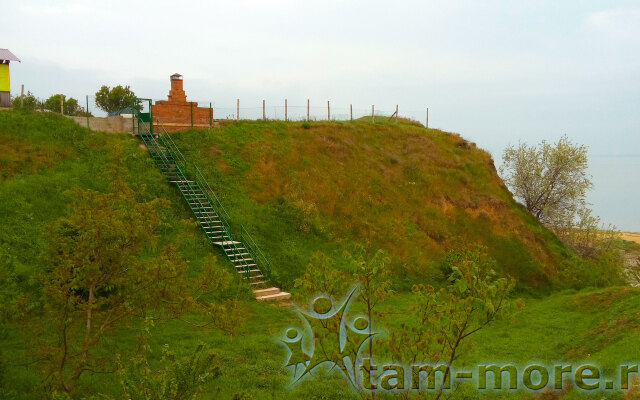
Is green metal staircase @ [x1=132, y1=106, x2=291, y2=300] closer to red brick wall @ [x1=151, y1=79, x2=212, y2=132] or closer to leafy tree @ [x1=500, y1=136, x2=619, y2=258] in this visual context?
red brick wall @ [x1=151, y1=79, x2=212, y2=132]

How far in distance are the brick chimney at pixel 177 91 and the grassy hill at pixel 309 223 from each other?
8.63 ft

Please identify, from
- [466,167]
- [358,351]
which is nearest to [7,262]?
[358,351]

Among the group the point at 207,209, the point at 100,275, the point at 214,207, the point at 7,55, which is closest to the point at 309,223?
the point at 214,207

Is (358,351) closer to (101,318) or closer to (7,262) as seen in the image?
(101,318)

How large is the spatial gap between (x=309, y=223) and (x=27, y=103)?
16644 mm

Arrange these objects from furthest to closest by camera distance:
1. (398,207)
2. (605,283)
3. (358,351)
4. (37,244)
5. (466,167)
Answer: (466,167), (398,207), (605,283), (37,244), (358,351)

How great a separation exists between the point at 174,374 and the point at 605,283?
2525 centimetres

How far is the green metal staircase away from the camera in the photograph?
21.3 m

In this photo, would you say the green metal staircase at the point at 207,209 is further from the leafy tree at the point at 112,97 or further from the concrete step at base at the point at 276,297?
the leafy tree at the point at 112,97

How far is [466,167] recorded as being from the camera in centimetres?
3603

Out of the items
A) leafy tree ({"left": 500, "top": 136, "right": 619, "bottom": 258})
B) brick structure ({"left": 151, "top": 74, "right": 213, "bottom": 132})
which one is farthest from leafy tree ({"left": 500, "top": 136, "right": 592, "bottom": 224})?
brick structure ({"left": 151, "top": 74, "right": 213, "bottom": 132})

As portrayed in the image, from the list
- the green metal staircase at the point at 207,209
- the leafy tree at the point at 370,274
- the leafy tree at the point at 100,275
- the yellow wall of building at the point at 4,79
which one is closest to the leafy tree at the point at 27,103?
the yellow wall of building at the point at 4,79

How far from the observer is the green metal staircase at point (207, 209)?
69.9ft

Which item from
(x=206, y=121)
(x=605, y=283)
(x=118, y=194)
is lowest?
(x=605, y=283)
